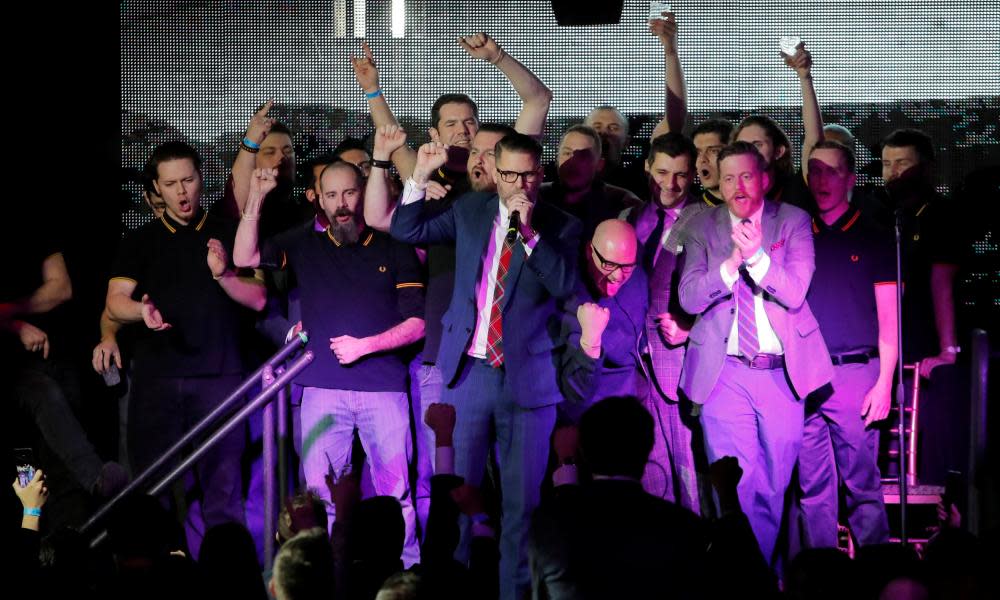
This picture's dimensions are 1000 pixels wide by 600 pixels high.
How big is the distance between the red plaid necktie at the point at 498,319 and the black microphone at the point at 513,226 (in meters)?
0.09

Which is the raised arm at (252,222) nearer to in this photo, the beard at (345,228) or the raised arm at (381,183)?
the beard at (345,228)

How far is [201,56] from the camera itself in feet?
22.2

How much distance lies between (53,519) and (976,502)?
3969mm

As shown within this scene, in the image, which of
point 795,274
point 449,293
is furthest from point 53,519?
point 795,274

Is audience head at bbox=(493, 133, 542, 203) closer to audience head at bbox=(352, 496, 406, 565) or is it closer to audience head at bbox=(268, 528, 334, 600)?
audience head at bbox=(352, 496, 406, 565)

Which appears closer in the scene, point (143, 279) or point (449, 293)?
point (449, 293)

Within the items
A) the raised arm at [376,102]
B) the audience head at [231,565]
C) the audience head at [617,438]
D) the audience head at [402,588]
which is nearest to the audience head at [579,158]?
the raised arm at [376,102]

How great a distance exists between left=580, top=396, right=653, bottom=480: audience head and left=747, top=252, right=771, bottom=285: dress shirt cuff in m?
1.54

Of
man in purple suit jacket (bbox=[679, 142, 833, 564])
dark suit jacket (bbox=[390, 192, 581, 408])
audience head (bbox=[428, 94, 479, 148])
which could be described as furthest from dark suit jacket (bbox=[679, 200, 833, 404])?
audience head (bbox=[428, 94, 479, 148])

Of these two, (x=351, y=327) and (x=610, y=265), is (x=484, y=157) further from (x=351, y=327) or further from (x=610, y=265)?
(x=351, y=327)

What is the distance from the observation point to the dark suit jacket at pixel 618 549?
2936 millimetres

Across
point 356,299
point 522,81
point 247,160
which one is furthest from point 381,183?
point 247,160

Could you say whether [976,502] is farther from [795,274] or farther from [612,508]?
[612,508]

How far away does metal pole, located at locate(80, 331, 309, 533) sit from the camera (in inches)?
191
